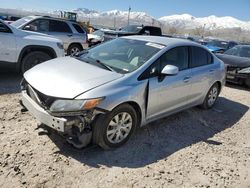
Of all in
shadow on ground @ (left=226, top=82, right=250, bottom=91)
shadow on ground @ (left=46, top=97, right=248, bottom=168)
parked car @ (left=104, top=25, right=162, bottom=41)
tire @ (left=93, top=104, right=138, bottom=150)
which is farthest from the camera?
parked car @ (left=104, top=25, right=162, bottom=41)

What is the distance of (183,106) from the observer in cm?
532

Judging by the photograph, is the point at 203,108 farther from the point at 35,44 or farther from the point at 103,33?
the point at 103,33

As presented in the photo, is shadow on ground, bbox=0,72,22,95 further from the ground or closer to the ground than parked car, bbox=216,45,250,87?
closer to the ground

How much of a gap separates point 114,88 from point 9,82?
13.5 ft

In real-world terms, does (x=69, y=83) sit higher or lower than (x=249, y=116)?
higher

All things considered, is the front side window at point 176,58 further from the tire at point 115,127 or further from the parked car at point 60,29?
the parked car at point 60,29

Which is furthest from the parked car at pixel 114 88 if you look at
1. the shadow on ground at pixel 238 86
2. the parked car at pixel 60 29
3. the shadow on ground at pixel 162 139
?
the parked car at pixel 60 29

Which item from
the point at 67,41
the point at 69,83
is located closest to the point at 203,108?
the point at 69,83

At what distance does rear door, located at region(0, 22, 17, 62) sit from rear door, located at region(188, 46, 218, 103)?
4.13 meters

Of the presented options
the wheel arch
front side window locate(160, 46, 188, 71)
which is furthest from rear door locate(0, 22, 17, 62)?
front side window locate(160, 46, 188, 71)

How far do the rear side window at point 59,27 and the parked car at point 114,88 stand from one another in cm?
637

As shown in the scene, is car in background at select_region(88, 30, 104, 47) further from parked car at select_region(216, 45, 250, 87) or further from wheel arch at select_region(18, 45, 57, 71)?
wheel arch at select_region(18, 45, 57, 71)

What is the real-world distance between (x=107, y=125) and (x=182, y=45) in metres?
2.31

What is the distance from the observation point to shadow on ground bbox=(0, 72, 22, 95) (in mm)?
6259
